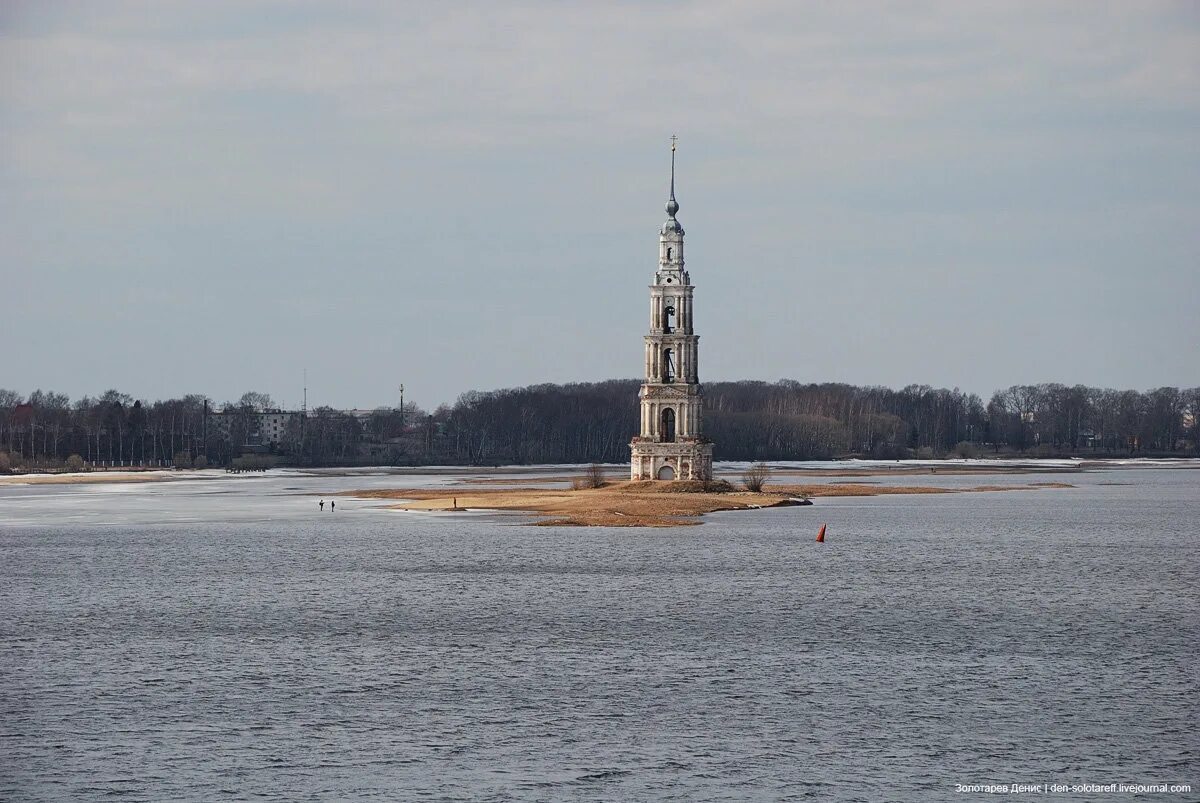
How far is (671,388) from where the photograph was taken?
372ft

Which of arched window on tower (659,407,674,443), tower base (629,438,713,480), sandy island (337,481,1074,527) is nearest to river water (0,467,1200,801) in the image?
sandy island (337,481,1074,527)

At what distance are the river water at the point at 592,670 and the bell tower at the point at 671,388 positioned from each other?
3611 cm

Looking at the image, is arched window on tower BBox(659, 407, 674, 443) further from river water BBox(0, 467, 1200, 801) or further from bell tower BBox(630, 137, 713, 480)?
river water BBox(0, 467, 1200, 801)

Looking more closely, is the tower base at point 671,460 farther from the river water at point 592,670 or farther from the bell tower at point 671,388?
Result: the river water at point 592,670

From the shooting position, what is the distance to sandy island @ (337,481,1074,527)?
92.9 metres

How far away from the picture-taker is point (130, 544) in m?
78.0

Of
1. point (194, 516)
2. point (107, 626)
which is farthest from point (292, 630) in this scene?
point (194, 516)

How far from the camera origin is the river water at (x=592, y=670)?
2891cm

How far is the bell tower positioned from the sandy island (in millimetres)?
1748

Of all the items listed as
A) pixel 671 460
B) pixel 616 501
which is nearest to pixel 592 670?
pixel 616 501

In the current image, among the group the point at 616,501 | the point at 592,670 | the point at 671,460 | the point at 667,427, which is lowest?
the point at 592,670

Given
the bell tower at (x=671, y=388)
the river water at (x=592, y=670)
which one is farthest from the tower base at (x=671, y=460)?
the river water at (x=592, y=670)

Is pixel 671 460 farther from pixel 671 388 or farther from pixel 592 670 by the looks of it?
pixel 592 670

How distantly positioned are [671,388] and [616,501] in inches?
522
